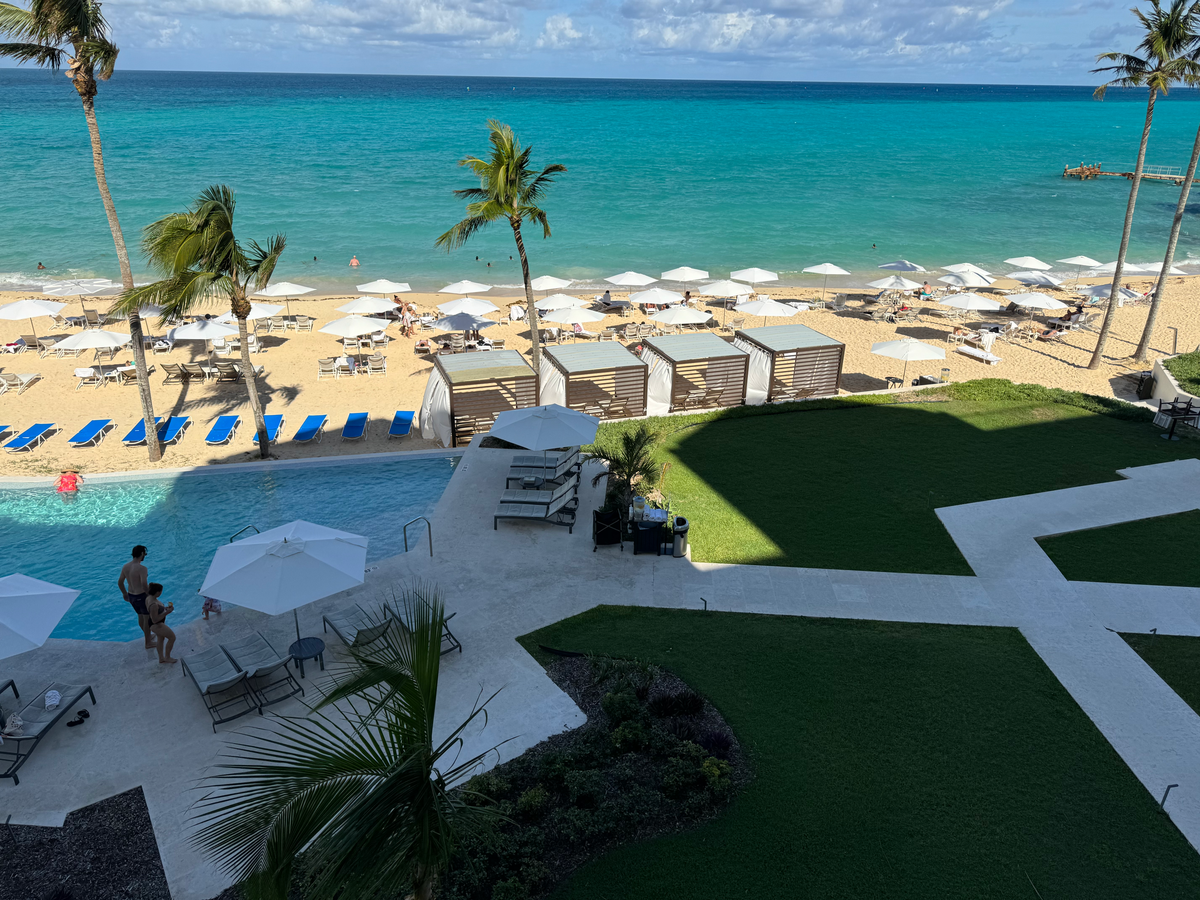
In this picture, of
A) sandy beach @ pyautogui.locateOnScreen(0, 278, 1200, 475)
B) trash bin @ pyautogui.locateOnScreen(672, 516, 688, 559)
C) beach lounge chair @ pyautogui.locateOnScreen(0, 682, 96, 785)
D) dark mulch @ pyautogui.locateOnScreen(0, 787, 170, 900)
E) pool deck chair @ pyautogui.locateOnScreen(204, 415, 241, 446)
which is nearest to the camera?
dark mulch @ pyautogui.locateOnScreen(0, 787, 170, 900)

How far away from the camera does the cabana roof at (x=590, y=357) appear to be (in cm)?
1928

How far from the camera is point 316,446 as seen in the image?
19391mm

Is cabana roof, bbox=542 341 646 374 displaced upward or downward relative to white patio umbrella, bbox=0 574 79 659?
upward

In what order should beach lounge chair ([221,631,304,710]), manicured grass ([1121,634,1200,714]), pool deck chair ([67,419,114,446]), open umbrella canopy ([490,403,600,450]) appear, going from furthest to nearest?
pool deck chair ([67,419,114,446]), open umbrella canopy ([490,403,600,450]), manicured grass ([1121,634,1200,714]), beach lounge chair ([221,631,304,710])

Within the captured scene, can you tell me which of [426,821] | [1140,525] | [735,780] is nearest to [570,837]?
[735,780]

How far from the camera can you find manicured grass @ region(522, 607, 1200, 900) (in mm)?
7051

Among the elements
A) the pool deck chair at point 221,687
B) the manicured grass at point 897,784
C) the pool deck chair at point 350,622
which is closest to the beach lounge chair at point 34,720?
the pool deck chair at point 221,687

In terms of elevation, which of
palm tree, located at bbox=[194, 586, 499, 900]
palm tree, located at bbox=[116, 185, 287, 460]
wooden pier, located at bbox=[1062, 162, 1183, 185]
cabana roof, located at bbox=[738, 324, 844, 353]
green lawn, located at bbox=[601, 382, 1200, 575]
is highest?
wooden pier, located at bbox=[1062, 162, 1183, 185]

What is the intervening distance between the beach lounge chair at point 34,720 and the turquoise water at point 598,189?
33.7 meters

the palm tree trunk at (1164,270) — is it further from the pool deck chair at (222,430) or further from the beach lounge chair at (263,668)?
the pool deck chair at (222,430)

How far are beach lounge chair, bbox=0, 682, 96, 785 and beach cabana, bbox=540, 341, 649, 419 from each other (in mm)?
11860

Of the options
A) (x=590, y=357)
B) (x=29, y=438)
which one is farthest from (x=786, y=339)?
(x=29, y=438)

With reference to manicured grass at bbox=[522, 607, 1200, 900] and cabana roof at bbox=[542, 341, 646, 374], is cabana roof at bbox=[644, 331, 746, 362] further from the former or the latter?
manicured grass at bbox=[522, 607, 1200, 900]

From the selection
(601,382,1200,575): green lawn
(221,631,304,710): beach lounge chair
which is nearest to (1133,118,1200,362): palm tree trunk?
(601,382,1200,575): green lawn
